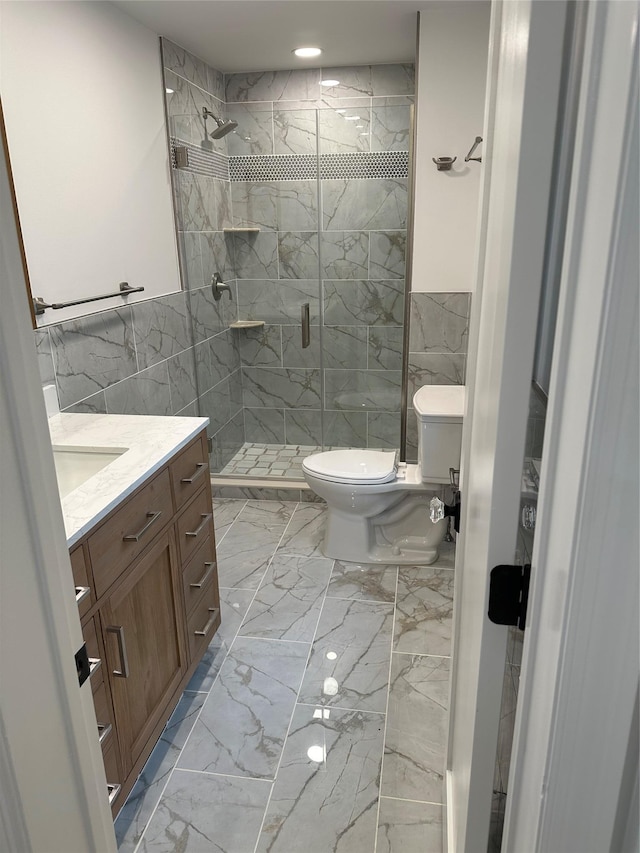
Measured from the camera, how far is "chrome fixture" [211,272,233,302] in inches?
146

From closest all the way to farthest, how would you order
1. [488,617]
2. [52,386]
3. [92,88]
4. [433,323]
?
[488,617]
[52,386]
[92,88]
[433,323]

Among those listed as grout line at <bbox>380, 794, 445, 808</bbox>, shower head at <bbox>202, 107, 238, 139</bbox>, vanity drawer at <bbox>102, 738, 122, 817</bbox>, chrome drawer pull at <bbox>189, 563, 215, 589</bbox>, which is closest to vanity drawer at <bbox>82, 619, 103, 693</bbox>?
vanity drawer at <bbox>102, 738, 122, 817</bbox>

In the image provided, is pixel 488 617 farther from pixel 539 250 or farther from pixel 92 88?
pixel 92 88

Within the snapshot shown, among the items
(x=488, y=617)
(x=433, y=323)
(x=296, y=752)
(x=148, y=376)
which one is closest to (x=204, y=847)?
(x=296, y=752)

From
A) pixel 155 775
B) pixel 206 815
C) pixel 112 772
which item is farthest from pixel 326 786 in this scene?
pixel 112 772

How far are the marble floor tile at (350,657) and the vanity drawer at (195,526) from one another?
2.01 feet

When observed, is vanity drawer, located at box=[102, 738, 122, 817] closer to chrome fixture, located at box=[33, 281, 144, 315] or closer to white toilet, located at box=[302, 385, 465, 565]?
chrome fixture, located at box=[33, 281, 144, 315]

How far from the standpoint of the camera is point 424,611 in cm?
258

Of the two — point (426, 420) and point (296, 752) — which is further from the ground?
point (426, 420)

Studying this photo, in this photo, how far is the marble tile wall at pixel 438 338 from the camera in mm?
3107

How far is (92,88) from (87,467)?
61.0 inches

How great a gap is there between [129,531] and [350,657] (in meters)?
1.09

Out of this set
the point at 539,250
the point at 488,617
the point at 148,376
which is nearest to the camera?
the point at 539,250

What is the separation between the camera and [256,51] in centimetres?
328
